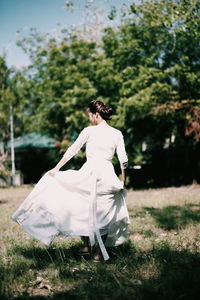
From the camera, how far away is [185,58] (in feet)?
56.8

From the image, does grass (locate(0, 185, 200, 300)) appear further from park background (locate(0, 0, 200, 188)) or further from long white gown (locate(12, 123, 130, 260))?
park background (locate(0, 0, 200, 188))

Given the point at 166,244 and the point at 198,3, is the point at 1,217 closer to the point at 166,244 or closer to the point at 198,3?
the point at 166,244

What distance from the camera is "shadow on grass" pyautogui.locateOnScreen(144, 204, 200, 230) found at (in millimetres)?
6973

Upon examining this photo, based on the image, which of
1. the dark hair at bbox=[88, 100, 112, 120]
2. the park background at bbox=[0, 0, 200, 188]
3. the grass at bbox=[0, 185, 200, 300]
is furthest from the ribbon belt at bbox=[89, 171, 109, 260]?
the park background at bbox=[0, 0, 200, 188]

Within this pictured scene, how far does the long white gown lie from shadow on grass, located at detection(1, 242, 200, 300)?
336 mm

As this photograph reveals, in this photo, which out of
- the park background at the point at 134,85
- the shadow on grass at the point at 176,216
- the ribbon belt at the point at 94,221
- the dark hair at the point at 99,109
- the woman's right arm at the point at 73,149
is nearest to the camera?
the ribbon belt at the point at 94,221

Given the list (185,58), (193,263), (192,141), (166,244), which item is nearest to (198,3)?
(185,58)

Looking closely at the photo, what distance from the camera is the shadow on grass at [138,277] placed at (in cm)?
315

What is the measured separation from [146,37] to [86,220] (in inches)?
630

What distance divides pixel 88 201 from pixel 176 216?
13.6 ft

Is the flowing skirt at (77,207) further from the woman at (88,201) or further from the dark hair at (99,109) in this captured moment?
the dark hair at (99,109)

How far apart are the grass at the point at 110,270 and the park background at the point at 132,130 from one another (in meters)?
0.01

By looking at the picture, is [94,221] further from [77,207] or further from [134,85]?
[134,85]

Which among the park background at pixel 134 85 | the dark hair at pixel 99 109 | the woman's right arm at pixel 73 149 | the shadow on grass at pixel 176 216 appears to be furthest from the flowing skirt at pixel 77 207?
the park background at pixel 134 85
